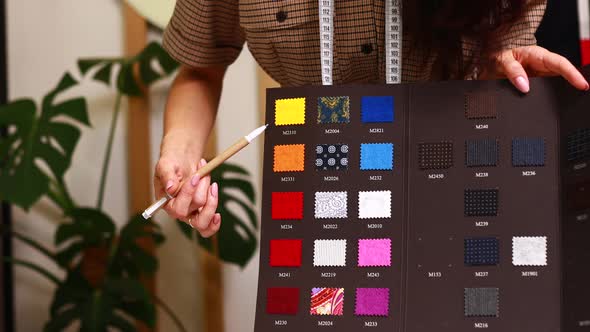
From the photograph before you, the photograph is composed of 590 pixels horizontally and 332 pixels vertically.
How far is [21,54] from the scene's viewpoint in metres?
2.73

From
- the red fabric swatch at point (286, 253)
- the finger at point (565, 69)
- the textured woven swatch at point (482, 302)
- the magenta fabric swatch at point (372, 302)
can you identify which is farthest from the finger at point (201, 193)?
the finger at point (565, 69)

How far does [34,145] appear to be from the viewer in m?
2.12

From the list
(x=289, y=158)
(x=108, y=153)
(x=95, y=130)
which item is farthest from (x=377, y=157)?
Answer: (x=95, y=130)

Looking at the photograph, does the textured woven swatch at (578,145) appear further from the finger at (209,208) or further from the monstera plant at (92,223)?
the monstera plant at (92,223)

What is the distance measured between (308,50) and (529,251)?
43cm

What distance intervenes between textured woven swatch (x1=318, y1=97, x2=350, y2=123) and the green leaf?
50.2 inches

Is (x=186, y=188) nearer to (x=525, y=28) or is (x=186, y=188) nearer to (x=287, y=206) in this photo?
(x=287, y=206)

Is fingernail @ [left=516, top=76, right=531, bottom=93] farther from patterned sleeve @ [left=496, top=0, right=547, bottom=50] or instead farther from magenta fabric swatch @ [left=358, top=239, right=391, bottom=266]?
magenta fabric swatch @ [left=358, top=239, right=391, bottom=266]

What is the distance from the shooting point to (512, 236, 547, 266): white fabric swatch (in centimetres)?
81

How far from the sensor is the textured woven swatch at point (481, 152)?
2.81 feet

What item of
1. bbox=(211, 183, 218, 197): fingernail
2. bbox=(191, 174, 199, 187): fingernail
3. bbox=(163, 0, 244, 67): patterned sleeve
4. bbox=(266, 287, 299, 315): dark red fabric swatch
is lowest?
bbox=(266, 287, 299, 315): dark red fabric swatch

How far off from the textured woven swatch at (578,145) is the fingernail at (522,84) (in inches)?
2.9

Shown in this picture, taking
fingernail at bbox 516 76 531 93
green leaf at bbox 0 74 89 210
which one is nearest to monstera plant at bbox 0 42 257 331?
green leaf at bbox 0 74 89 210

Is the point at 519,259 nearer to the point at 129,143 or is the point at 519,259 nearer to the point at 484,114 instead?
the point at 484,114
